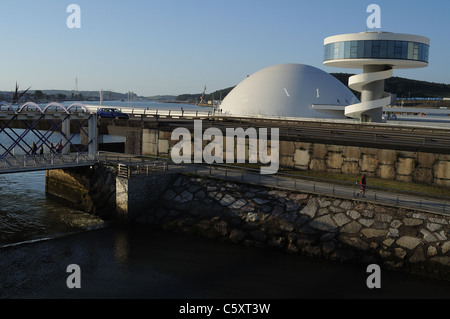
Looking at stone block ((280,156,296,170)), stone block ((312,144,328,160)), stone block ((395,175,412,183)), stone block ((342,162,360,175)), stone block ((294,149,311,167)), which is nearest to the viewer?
stone block ((395,175,412,183))

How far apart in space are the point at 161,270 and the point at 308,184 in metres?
11.7

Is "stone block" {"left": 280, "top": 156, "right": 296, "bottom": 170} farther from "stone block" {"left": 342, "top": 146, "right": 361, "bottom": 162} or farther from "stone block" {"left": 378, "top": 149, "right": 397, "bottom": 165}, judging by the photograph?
"stone block" {"left": 378, "top": 149, "right": 397, "bottom": 165}

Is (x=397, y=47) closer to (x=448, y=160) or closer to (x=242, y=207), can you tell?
(x=448, y=160)

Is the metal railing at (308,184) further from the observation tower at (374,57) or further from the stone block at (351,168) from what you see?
the observation tower at (374,57)

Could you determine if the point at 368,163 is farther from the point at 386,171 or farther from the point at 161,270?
the point at 161,270

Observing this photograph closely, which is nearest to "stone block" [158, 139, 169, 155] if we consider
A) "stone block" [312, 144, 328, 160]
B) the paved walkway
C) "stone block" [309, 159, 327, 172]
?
the paved walkway

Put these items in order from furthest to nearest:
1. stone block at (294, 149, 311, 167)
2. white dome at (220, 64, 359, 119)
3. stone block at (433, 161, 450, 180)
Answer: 1. white dome at (220, 64, 359, 119)
2. stone block at (294, 149, 311, 167)
3. stone block at (433, 161, 450, 180)

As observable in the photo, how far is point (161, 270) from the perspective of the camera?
21484 mm

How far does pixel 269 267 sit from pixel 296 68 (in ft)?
219

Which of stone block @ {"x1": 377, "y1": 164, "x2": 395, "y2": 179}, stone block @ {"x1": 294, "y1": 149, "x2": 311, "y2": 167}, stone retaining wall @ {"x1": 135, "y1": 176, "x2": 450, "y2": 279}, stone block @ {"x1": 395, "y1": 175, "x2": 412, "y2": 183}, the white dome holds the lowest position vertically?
stone retaining wall @ {"x1": 135, "y1": 176, "x2": 450, "y2": 279}

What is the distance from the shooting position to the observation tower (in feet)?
202

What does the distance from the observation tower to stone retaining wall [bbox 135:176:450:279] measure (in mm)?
41338
